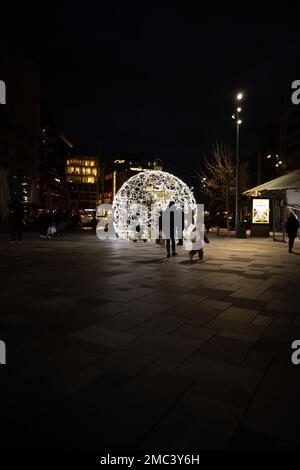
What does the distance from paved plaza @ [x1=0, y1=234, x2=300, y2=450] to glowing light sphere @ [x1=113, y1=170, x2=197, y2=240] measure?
1082 cm

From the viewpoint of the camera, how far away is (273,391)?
336 cm

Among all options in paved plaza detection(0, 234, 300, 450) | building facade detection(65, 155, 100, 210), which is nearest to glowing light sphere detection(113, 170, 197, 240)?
paved plaza detection(0, 234, 300, 450)

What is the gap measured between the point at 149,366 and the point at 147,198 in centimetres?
1579

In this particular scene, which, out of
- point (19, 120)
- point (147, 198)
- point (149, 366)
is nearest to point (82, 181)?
point (19, 120)

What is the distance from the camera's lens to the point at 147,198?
1928 cm

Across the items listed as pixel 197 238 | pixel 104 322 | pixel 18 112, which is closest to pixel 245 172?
pixel 18 112

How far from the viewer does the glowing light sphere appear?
60.4 feet

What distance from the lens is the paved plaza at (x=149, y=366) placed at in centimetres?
270

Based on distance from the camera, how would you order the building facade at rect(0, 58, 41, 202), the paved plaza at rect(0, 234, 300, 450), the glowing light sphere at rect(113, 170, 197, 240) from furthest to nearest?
the building facade at rect(0, 58, 41, 202), the glowing light sphere at rect(113, 170, 197, 240), the paved plaza at rect(0, 234, 300, 450)

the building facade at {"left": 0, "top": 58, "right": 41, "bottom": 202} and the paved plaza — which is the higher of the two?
the building facade at {"left": 0, "top": 58, "right": 41, "bottom": 202}

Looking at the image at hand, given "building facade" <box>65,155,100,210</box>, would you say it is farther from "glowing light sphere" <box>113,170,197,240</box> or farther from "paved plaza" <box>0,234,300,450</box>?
"paved plaza" <box>0,234,300,450</box>
